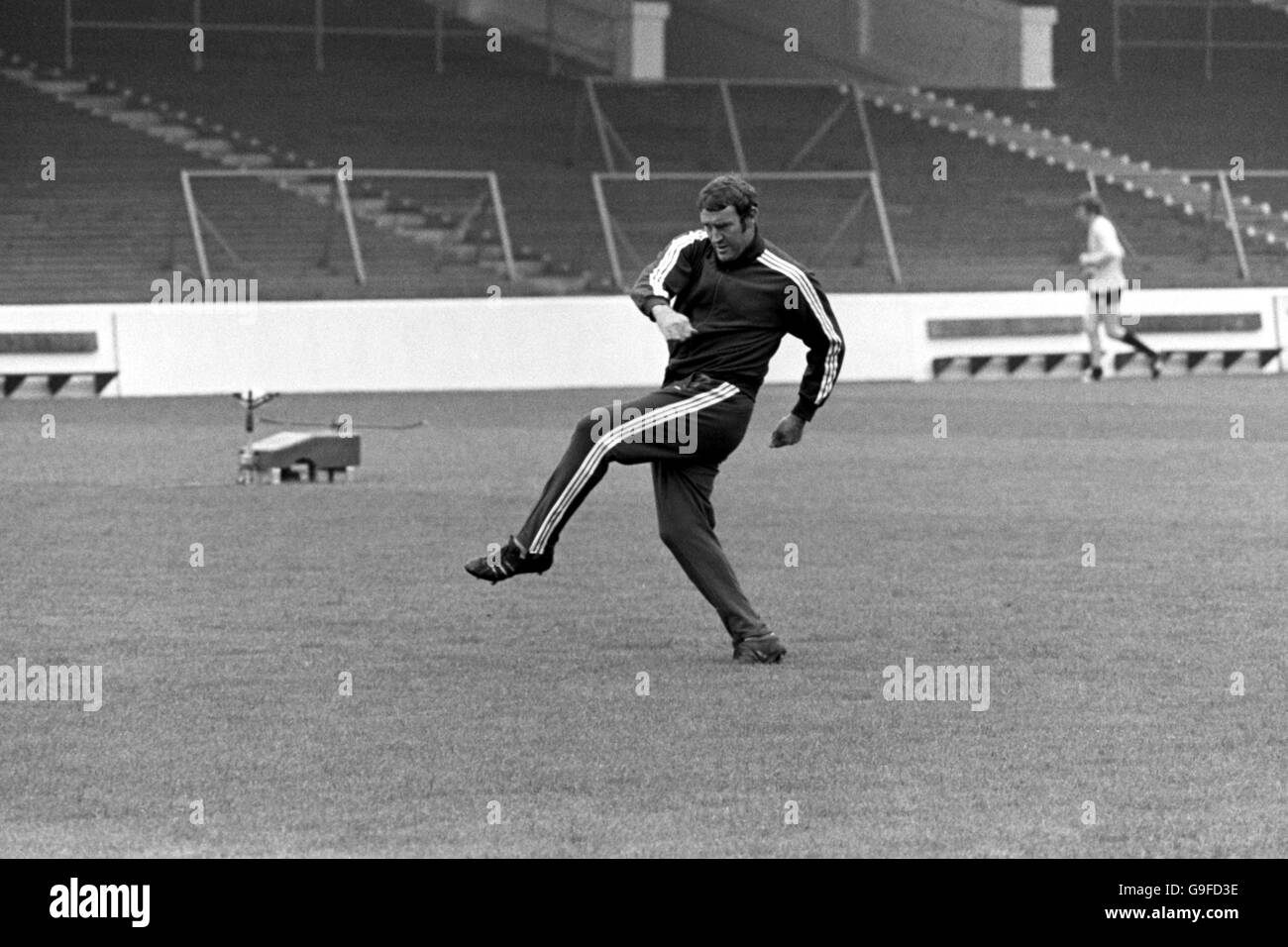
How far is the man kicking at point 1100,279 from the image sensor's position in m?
31.3

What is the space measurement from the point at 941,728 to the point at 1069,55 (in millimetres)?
36731

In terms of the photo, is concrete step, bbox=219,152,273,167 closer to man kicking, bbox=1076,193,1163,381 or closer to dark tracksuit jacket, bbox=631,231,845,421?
man kicking, bbox=1076,193,1163,381

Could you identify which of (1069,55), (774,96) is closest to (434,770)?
(774,96)

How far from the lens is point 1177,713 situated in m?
9.66

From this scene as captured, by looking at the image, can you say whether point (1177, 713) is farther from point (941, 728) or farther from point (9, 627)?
point (9, 627)

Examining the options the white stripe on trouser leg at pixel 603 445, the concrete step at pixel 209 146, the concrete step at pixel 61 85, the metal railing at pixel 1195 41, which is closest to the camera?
the white stripe on trouser leg at pixel 603 445

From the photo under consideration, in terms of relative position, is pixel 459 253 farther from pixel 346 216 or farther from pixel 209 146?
pixel 209 146

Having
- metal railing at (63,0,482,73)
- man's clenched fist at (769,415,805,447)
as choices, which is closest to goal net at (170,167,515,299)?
metal railing at (63,0,482,73)

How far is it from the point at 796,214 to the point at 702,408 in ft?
81.5

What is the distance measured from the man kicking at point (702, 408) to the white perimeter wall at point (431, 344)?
1774 centimetres

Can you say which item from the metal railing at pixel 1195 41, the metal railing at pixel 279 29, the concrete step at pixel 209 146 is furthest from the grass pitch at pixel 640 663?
the metal railing at pixel 1195 41

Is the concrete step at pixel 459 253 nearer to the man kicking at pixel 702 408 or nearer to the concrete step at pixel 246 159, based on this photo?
the concrete step at pixel 246 159

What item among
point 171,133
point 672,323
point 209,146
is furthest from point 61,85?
point 672,323

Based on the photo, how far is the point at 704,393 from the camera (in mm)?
10797
